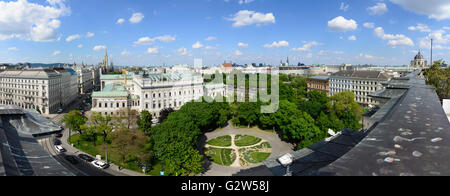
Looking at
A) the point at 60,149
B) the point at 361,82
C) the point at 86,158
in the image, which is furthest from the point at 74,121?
the point at 361,82

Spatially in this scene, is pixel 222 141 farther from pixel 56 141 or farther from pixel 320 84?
pixel 320 84

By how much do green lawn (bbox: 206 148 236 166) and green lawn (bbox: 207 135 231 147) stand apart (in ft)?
8.16

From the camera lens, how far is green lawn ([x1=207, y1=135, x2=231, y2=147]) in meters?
Answer: 43.7

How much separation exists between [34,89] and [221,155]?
198 feet

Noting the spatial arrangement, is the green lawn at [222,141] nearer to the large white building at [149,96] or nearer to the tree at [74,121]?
the large white building at [149,96]

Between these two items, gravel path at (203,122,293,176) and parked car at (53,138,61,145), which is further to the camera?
parked car at (53,138,61,145)

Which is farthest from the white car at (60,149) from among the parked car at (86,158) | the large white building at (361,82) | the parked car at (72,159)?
the large white building at (361,82)

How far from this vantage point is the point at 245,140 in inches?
1794

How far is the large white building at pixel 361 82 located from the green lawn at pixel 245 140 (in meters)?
43.2

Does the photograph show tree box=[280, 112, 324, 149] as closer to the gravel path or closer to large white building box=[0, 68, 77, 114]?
the gravel path

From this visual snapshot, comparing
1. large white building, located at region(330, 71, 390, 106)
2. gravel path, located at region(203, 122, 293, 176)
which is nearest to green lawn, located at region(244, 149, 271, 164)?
gravel path, located at region(203, 122, 293, 176)

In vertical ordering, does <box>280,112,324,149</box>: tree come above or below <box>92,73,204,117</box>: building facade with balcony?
below
